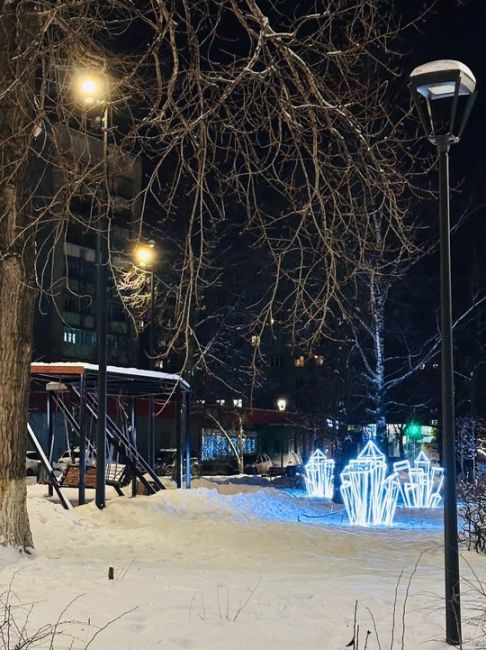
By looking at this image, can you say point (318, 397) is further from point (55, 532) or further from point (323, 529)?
point (55, 532)

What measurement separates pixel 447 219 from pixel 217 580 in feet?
14.8

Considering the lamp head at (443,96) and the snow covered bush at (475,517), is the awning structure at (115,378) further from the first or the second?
the lamp head at (443,96)

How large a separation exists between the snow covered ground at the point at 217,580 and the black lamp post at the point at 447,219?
529mm

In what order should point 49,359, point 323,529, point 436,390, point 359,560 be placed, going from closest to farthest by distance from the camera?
point 359,560, point 323,529, point 436,390, point 49,359

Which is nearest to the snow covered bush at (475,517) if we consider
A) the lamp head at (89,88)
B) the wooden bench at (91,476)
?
the lamp head at (89,88)

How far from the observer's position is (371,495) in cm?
1795

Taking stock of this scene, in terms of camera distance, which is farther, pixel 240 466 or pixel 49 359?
pixel 49 359

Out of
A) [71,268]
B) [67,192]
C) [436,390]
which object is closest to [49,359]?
[71,268]

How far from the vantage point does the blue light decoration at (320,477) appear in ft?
86.1

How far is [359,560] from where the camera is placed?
37.0 feet

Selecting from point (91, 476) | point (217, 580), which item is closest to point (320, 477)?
point (91, 476)

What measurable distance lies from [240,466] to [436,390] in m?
10.3

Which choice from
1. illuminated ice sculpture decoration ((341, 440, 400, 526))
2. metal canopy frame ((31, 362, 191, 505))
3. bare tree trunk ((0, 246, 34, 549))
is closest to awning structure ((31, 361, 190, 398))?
metal canopy frame ((31, 362, 191, 505))

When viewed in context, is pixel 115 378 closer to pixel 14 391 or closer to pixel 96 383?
pixel 96 383
